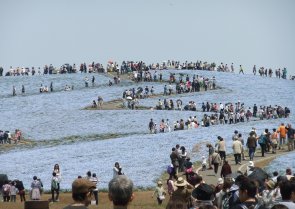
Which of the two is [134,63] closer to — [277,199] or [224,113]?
[224,113]

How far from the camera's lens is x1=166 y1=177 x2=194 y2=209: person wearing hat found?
15.6 m

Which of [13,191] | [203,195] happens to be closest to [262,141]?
[13,191]

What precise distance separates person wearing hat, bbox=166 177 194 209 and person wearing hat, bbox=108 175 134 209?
5.12 m

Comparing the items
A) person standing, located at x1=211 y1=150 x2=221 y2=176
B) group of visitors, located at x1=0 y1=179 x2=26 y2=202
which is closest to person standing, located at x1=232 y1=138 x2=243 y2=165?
person standing, located at x1=211 y1=150 x2=221 y2=176

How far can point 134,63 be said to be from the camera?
4230 inches

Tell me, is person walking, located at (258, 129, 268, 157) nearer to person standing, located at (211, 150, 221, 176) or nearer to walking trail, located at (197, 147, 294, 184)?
walking trail, located at (197, 147, 294, 184)

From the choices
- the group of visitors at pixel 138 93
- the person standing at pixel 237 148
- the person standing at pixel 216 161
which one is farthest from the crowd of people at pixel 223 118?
the person standing at pixel 216 161

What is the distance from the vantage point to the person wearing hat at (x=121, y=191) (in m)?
10.5

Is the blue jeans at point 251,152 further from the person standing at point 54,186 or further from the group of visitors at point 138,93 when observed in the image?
the group of visitors at point 138,93

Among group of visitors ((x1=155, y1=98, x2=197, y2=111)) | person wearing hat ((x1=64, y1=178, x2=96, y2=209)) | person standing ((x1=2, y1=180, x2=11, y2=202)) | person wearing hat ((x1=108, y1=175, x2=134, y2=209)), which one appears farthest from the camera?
group of visitors ((x1=155, y1=98, x2=197, y2=111))

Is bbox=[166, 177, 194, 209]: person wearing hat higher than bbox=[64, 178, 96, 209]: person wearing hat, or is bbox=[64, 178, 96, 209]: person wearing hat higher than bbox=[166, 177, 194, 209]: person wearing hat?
bbox=[64, 178, 96, 209]: person wearing hat

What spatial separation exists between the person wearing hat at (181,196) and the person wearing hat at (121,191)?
512cm

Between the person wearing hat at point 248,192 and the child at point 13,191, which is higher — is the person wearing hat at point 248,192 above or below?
above

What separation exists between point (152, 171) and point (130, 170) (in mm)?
1454
